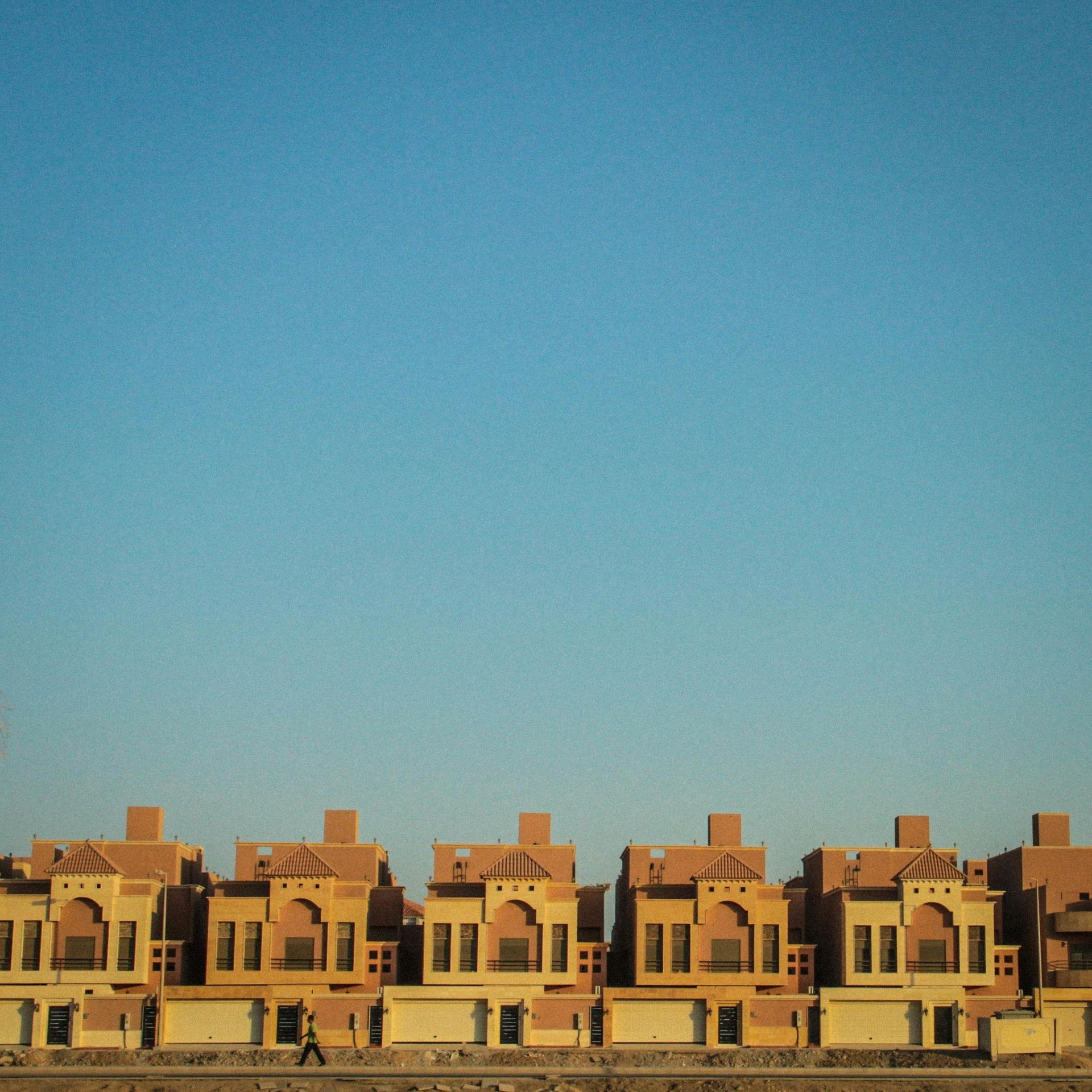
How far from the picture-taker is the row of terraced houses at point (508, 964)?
234 feet

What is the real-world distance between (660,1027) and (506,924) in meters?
7.95

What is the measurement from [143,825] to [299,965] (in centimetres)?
1125

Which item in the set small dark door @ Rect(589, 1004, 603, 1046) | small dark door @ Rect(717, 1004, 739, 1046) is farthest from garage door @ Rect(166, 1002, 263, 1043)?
small dark door @ Rect(717, 1004, 739, 1046)

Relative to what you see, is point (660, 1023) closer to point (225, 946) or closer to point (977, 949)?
point (977, 949)

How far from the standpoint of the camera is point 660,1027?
71.9 m

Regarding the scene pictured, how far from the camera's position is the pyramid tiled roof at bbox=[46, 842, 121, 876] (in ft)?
237

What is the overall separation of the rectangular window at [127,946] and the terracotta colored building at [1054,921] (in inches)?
1542

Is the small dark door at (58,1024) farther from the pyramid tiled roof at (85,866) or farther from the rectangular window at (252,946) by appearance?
the rectangular window at (252,946)

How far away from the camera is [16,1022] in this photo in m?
71.1

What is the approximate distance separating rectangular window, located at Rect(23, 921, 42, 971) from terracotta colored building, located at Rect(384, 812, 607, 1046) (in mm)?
15129

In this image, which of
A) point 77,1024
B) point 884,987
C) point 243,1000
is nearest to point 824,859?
point 884,987

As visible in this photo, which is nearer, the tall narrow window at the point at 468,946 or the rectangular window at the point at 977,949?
the tall narrow window at the point at 468,946

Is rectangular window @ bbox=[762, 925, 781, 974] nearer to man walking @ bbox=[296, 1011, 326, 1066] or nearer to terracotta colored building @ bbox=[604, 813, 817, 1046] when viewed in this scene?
terracotta colored building @ bbox=[604, 813, 817, 1046]

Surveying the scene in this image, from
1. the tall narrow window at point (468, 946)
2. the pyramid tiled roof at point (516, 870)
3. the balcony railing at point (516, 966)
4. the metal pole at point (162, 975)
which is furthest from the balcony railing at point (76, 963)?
the pyramid tiled roof at point (516, 870)
